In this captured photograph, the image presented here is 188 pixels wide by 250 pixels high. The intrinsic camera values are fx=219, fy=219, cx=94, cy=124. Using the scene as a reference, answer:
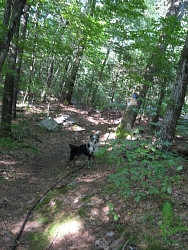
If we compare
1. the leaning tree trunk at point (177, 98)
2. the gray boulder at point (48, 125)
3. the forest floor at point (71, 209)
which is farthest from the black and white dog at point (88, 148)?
the gray boulder at point (48, 125)

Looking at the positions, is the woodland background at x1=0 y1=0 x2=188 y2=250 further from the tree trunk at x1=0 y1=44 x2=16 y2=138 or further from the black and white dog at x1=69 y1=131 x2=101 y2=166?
the black and white dog at x1=69 y1=131 x2=101 y2=166

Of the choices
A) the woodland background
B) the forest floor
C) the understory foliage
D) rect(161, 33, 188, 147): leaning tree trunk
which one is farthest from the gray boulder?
the understory foliage

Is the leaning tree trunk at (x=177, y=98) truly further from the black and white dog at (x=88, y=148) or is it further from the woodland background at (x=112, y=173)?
the black and white dog at (x=88, y=148)

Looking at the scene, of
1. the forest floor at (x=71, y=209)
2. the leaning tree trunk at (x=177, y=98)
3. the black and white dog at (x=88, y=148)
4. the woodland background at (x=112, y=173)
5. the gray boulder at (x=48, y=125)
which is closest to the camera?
the forest floor at (x=71, y=209)

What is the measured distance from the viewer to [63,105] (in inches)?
804

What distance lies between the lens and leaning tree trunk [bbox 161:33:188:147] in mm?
6395

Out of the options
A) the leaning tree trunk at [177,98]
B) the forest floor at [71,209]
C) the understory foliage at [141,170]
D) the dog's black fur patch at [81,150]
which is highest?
the leaning tree trunk at [177,98]

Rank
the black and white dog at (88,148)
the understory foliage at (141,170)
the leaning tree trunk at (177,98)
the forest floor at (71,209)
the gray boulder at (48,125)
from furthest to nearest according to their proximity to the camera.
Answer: the gray boulder at (48,125), the black and white dog at (88,148), the leaning tree trunk at (177,98), the understory foliage at (141,170), the forest floor at (71,209)

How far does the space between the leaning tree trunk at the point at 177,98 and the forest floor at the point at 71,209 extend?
52.4 inches

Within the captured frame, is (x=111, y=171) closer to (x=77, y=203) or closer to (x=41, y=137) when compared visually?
(x=77, y=203)

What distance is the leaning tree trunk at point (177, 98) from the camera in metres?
6.39

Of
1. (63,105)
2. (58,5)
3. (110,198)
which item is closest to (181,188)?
(110,198)

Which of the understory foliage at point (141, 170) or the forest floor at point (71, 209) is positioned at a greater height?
the understory foliage at point (141, 170)

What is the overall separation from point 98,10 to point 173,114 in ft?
17.1
